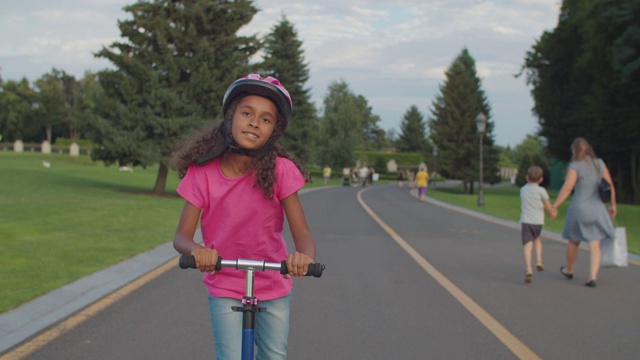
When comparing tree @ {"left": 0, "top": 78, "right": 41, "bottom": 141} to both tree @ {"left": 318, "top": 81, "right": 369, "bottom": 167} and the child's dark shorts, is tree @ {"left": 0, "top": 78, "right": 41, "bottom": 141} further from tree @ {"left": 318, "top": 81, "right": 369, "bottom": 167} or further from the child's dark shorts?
the child's dark shorts

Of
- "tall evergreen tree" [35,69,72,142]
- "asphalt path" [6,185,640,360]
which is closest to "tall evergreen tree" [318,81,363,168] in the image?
"tall evergreen tree" [35,69,72,142]

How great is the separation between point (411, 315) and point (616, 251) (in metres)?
3.55

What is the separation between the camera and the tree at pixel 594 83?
27455 millimetres

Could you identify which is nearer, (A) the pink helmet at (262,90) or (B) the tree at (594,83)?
(A) the pink helmet at (262,90)

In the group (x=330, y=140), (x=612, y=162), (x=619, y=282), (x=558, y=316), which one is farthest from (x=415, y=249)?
(x=330, y=140)

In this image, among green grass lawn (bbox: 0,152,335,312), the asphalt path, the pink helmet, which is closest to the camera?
the pink helmet

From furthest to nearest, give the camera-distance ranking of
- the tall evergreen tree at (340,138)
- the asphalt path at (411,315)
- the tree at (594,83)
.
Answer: the tall evergreen tree at (340,138) < the tree at (594,83) < the asphalt path at (411,315)

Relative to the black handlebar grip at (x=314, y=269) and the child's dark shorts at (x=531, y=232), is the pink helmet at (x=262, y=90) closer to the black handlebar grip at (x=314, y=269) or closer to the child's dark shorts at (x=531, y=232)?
the black handlebar grip at (x=314, y=269)

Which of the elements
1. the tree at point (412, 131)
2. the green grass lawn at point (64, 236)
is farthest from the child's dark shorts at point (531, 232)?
the tree at point (412, 131)

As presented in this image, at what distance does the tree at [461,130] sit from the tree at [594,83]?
13393 mm

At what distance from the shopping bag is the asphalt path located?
0.34 metres

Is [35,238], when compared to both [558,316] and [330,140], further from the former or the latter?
[330,140]

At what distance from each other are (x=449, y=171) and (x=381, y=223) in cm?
4314

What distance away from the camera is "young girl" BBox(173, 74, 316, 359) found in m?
3.06
